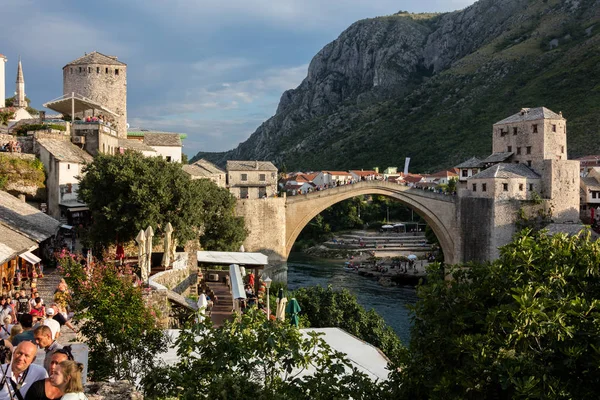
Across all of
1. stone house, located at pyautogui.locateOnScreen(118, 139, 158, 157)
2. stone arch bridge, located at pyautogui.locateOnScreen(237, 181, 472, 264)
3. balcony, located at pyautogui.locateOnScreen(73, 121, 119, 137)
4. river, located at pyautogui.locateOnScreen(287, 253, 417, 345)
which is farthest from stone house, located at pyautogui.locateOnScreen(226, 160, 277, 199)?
balcony, located at pyautogui.locateOnScreen(73, 121, 119, 137)

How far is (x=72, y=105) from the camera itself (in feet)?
99.1

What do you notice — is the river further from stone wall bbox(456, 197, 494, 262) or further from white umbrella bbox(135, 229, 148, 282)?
white umbrella bbox(135, 229, 148, 282)

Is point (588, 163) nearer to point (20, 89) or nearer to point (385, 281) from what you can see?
point (385, 281)

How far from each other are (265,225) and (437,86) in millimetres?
74229

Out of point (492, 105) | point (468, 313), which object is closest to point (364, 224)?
point (492, 105)

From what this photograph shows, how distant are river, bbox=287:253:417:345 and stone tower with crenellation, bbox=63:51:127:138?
59.1 ft

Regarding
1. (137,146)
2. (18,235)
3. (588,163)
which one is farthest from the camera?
(588,163)

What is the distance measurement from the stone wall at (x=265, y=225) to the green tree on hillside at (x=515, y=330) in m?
27.8

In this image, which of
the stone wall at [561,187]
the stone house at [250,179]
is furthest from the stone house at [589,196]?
the stone house at [250,179]

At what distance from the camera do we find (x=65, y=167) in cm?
2419

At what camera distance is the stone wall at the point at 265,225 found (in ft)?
115

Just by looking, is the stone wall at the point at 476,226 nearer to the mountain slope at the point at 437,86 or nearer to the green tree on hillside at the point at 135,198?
the green tree on hillside at the point at 135,198

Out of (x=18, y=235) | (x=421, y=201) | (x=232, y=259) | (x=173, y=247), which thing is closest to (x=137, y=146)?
(x=173, y=247)

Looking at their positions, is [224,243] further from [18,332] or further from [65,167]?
[18,332]
